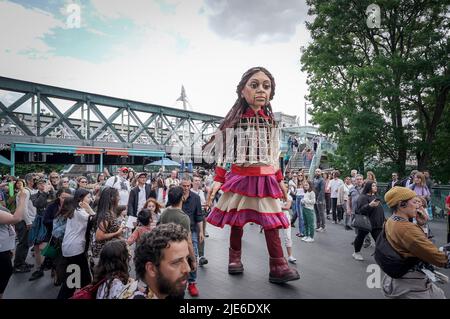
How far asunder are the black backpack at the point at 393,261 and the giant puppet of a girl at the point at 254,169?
1.22m

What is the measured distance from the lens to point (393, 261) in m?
2.38

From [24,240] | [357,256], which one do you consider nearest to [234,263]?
[357,256]

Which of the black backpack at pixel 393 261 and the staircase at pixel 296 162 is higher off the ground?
the staircase at pixel 296 162

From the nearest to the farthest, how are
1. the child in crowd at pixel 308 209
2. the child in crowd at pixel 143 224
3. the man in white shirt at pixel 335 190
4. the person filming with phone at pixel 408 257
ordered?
the person filming with phone at pixel 408 257 < the child in crowd at pixel 143 224 < the child in crowd at pixel 308 209 < the man in white shirt at pixel 335 190

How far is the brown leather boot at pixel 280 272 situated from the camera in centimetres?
370

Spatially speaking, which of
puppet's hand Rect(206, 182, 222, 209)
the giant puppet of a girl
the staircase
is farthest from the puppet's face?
the staircase

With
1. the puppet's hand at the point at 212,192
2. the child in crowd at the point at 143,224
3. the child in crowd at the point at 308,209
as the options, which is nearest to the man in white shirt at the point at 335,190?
the child in crowd at the point at 308,209

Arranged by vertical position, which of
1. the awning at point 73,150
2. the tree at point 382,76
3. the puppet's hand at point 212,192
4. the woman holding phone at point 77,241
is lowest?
the woman holding phone at point 77,241

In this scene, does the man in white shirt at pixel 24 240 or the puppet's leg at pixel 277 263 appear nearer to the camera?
the puppet's leg at pixel 277 263

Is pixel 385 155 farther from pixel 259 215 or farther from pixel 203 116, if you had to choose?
pixel 203 116

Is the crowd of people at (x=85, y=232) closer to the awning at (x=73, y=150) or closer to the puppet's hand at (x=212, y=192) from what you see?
the puppet's hand at (x=212, y=192)

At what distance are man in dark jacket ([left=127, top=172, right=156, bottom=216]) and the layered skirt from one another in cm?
306

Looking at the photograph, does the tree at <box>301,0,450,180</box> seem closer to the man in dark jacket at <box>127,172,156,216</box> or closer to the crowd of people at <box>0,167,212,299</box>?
the man in dark jacket at <box>127,172,156,216</box>

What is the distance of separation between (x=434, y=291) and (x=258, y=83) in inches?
110
